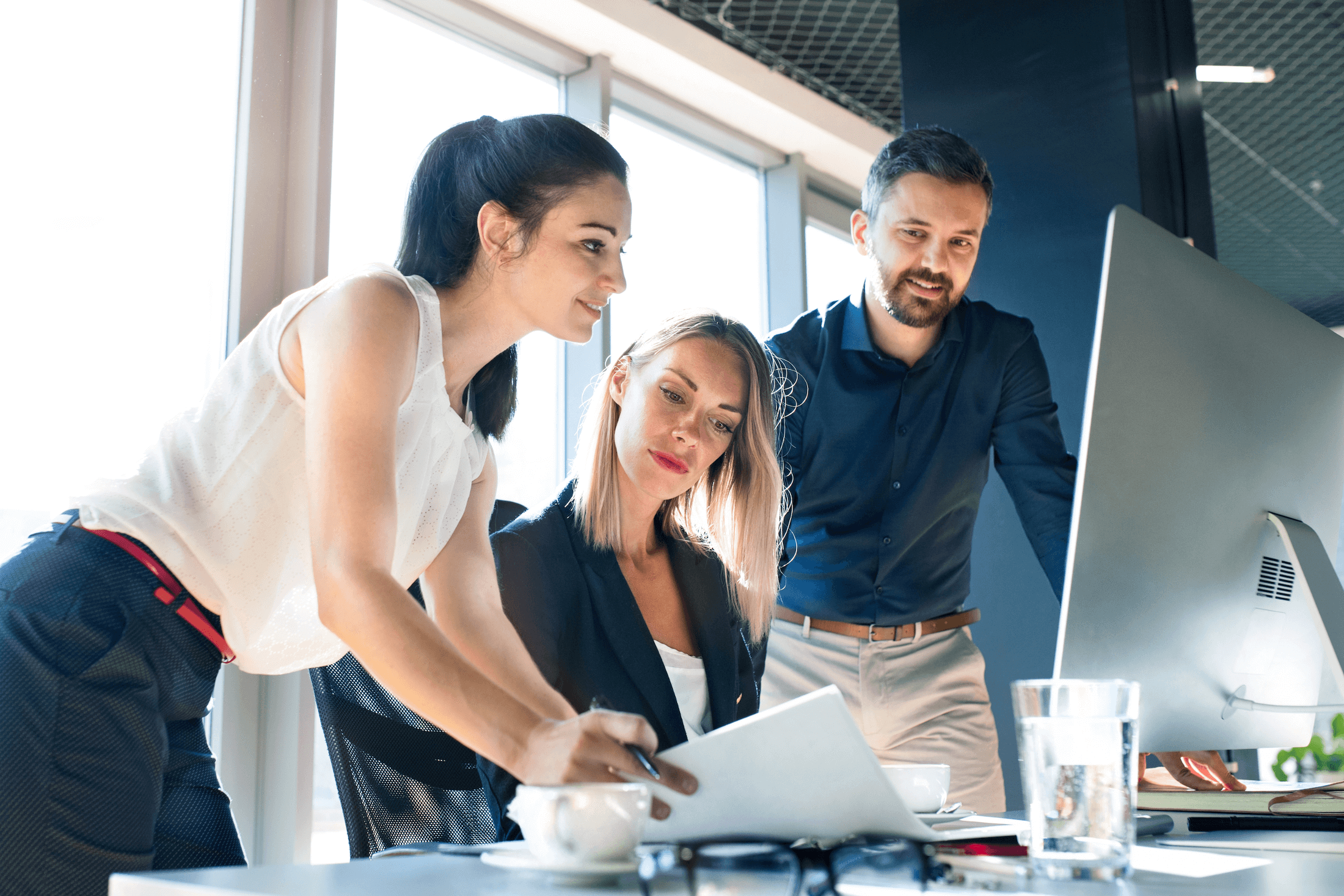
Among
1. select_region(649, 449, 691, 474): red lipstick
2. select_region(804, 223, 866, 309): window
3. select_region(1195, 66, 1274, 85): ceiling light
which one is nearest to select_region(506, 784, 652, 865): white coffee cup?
select_region(649, 449, 691, 474): red lipstick

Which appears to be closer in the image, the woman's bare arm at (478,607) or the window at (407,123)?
the woman's bare arm at (478,607)

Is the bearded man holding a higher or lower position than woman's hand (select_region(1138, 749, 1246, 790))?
higher

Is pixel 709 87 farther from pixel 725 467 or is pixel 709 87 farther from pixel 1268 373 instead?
pixel 1268 373

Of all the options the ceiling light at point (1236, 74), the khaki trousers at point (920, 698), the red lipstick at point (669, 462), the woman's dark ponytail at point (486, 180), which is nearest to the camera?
the woman's dark ponytail at point (486, 180)

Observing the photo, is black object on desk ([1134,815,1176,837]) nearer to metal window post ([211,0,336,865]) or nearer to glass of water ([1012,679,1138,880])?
glass of water ([1012,679,1138,880])

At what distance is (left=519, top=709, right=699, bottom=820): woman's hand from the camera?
0.66 m

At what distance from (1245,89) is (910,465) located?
2.88 meters

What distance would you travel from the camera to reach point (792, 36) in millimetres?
3416

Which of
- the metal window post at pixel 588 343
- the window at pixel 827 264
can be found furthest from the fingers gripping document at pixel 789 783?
the window at pixel 827 264

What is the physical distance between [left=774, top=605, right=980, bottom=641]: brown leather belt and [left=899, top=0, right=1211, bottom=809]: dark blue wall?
40 centimetres

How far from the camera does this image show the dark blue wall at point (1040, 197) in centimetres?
215

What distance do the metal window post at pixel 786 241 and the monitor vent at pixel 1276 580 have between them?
9.18 feet

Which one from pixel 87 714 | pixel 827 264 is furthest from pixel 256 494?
pixel 827 264

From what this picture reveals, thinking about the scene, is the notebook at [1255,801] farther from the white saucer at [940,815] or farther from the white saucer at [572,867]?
the white saucer at [572,867]
